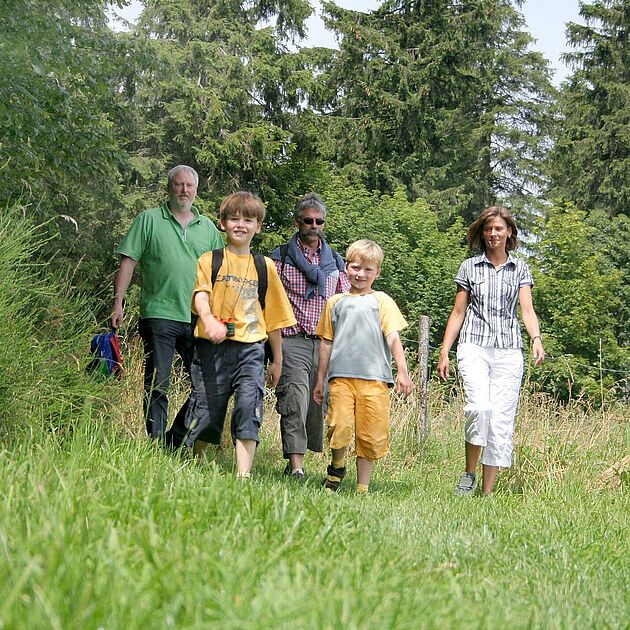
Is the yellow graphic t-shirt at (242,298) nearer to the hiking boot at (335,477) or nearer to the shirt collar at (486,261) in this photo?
the hiking boot at (335,477)

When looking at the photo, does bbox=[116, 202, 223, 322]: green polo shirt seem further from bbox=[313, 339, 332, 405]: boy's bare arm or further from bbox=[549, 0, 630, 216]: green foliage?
bbox=[549, 0, 630, 216]: green foliage

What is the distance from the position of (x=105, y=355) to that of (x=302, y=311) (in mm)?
1646

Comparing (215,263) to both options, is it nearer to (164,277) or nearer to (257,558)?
(164,277)

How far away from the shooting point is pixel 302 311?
7.58 metres

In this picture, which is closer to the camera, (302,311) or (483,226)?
(302,311)

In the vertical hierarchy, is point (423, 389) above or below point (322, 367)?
below

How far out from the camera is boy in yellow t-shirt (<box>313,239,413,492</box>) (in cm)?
684

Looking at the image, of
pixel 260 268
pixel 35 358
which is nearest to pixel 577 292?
pixel 260 268

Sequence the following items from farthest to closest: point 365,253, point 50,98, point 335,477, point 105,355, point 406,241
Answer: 1. point 406,241
2. point 50,98
3. point 335,477
4. point 365,253
5. point 105,355

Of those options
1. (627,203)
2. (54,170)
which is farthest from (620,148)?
(54,170)

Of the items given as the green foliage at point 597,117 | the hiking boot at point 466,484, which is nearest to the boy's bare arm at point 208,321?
the hiking boot at point 466,484

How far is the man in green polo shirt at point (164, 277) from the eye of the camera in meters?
6.99

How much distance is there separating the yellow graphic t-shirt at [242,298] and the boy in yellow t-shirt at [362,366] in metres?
0.60

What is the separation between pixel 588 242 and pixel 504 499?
29.5 metres
